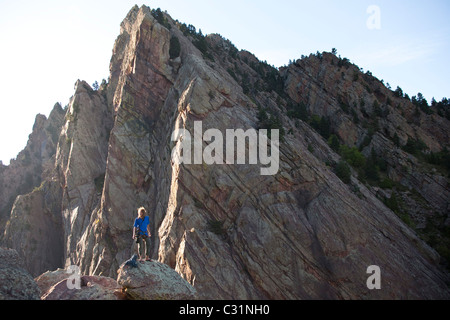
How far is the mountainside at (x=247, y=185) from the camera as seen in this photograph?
2728cm

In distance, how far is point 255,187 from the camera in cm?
3009

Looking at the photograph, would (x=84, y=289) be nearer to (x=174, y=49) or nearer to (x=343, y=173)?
(x=343, y=173)

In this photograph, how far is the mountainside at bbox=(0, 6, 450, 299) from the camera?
27.3m

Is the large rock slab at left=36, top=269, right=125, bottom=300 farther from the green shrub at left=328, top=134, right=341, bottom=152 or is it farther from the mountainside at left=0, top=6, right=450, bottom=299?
the green shrub at left=328, top=134, right=341, bottom=152

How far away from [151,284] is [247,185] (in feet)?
54.1

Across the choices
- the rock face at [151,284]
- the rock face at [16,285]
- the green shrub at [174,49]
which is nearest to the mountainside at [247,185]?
the green shrub at [174,49]

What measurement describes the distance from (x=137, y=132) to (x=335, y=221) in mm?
24347

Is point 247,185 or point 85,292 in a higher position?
point 247,185

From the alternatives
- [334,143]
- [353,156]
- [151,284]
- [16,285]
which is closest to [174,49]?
[334,143]

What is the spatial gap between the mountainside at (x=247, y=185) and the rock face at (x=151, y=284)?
1121 centimetres

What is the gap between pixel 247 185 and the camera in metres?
30.2

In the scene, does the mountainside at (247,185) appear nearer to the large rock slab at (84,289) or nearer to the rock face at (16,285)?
the large rock slab at (84,289)
